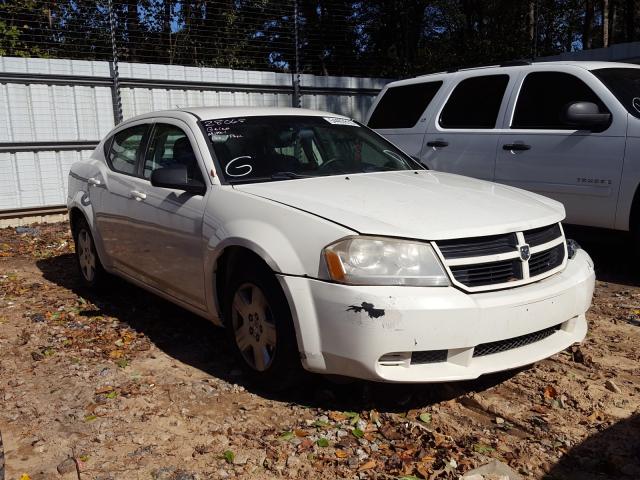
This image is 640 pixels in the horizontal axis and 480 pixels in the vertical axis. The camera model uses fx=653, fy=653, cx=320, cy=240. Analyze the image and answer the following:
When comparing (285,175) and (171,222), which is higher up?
(285,175)

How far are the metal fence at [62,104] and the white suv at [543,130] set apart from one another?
4.69 m

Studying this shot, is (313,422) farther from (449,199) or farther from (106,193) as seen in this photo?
(106,193)

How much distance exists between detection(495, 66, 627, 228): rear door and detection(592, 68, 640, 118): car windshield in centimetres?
8

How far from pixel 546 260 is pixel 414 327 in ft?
3.21

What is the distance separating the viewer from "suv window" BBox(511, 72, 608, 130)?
5906 mm

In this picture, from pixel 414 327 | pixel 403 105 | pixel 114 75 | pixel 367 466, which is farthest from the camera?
pixel 114 75

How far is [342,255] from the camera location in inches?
123

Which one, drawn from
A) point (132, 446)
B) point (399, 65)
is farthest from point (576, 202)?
point (399, 65)

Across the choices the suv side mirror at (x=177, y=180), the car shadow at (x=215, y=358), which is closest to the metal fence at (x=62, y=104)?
the car shadow at (x=215, y=358)

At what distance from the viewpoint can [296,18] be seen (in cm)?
1138

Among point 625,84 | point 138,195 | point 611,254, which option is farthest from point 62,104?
point 611,254

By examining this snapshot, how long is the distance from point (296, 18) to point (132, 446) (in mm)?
9554

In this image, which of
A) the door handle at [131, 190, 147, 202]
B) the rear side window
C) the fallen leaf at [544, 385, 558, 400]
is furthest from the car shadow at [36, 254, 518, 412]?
the rear side window

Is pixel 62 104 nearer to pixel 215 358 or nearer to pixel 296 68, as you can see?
pixel 296 68
